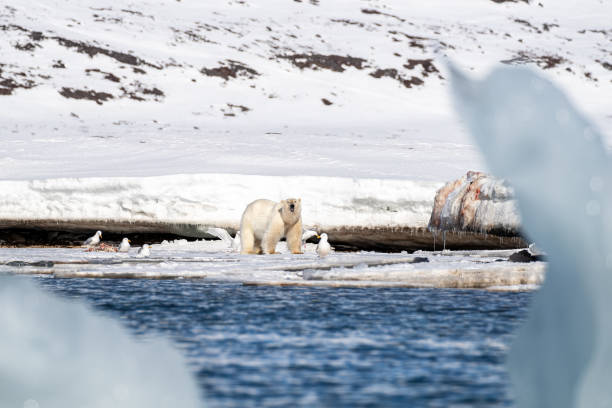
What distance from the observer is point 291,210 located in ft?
63.1

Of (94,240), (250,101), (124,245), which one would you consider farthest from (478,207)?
(250,101)

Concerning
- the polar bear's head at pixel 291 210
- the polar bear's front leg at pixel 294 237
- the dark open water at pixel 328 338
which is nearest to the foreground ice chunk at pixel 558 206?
the dark open water at pixel 328 338

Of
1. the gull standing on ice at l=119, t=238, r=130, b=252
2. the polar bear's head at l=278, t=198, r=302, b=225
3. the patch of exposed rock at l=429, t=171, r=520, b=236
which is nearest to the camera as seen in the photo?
the patch of exposed rock at l=429, t=171, r=520, b=236

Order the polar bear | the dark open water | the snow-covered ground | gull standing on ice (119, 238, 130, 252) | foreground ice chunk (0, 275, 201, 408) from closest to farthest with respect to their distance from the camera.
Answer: foreground ice chunk (0, 275, 201, 408)
the dark open water
the snow-covered ground
the polar bear
gull standing on ice (119, 238, 130, 252)

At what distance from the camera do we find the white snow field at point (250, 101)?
23297 mm

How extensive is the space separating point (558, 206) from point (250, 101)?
4916 cm

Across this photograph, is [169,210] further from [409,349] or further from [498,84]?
[498,84]

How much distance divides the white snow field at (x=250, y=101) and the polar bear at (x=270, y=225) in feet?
8.94

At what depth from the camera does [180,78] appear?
55156 mm

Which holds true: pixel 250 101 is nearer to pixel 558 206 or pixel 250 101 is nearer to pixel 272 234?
pixel 272 234

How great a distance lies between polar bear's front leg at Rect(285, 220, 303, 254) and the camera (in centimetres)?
1986

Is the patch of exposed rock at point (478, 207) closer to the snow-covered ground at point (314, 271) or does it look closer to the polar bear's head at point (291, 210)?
the polar bear's head at point (291, 210)

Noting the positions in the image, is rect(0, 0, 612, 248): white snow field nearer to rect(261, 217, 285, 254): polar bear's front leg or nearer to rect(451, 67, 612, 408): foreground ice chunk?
rect(261, 217, 285, 254): polar bear's front leg

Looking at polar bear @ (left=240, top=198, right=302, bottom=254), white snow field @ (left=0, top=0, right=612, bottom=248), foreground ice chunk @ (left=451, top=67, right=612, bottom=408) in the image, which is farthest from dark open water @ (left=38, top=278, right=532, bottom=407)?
white snow field @ (left=0, top=0, right=612, bottom=248)
